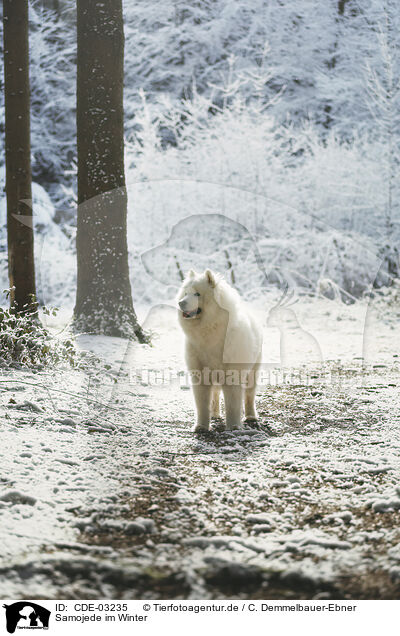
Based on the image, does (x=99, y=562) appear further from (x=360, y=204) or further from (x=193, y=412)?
(x=360, y=204)

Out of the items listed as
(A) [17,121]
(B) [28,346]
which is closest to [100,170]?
(A) [17,121]

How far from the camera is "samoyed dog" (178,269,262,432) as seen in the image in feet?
14.0

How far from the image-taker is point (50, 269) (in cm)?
1402

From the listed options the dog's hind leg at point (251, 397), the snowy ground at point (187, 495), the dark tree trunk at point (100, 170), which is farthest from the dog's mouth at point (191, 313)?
the dark tree trunk at point (100, 170)

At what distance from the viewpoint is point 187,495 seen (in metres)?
2.97

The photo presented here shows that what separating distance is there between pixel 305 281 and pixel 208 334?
11057 mm

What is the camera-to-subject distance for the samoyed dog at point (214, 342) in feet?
14.0

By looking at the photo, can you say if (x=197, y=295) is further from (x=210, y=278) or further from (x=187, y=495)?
(x=187, y=495)
